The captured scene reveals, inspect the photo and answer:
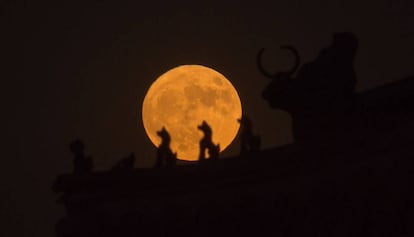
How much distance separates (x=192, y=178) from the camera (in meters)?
23.0

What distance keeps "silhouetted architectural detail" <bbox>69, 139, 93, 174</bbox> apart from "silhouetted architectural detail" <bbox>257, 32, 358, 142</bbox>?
364 cm

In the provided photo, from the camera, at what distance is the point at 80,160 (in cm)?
2386

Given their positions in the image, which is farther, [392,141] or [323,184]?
[323,184]

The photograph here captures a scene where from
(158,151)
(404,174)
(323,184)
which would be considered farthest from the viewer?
(158,151)

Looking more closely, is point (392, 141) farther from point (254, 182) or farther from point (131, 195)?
point (131, 195)

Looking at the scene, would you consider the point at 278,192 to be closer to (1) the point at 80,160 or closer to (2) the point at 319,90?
(2) the point at 319,90

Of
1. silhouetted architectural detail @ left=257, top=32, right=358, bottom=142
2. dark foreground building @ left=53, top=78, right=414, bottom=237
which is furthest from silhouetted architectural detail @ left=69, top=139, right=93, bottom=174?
silhouetted architectural detail @ left=257, top=32, right=358, bottom=142

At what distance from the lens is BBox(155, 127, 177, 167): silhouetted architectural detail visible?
2400 centimetres

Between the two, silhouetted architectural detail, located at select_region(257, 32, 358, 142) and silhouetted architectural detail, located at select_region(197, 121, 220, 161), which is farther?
silhouetted architectural detail, located at select_region(197, 121, 220, 161)

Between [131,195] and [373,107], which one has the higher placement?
[373,107]

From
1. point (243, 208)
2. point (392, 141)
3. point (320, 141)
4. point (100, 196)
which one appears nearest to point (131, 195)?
point (100, 196)

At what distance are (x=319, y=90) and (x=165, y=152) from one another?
128 inches

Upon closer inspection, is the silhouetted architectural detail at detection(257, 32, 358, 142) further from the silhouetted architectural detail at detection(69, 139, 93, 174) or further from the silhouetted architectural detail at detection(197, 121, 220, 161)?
the silhouetted architectural detail at detection(69, 139, 93, 174)

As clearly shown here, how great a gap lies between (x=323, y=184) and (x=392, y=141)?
1990 mm
